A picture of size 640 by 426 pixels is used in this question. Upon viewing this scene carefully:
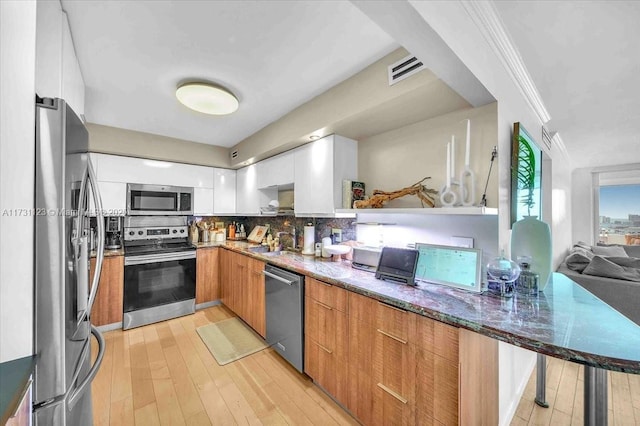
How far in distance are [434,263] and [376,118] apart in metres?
Result: 1.12

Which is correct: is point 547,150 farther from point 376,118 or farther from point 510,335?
point 510,335

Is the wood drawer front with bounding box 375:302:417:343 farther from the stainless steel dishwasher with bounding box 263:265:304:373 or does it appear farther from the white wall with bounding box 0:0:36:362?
the white wall with bounding box 0:0:36:362

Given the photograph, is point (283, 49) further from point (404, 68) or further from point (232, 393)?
point (232, 393)

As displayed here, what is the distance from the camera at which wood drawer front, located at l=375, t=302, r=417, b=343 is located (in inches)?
49.1

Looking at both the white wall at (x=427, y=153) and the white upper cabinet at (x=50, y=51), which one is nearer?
the white upper cabinet at (x=50, y=51)

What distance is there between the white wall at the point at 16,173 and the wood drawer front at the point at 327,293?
4.44 ft

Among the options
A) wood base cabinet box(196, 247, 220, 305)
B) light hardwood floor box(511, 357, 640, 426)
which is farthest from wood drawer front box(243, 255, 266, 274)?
light hardwood floor box(511, 357, 640, 426)

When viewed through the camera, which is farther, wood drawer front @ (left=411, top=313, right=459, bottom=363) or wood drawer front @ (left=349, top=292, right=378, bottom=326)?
wood drawer front @ (left=349, top=292, right=378, bottom=326)

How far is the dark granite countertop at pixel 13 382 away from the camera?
0.56m

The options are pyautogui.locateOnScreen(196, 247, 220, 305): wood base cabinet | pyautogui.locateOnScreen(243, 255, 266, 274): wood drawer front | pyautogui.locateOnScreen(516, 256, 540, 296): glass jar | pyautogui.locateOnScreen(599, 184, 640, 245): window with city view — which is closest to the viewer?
pyautogui.locateOnScreen(516, 256, 540, 296): glass jar

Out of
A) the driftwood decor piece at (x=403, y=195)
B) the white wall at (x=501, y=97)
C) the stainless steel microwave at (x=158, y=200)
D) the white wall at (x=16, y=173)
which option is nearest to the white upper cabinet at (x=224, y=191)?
the stainless steel microwave at (x=158, y=200)

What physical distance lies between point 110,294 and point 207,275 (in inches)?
40.1

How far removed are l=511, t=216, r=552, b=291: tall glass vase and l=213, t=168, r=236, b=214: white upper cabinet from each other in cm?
352

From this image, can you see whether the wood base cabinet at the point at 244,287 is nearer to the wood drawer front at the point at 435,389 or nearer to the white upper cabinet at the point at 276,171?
the white upper cabinet at the point at 276,171
